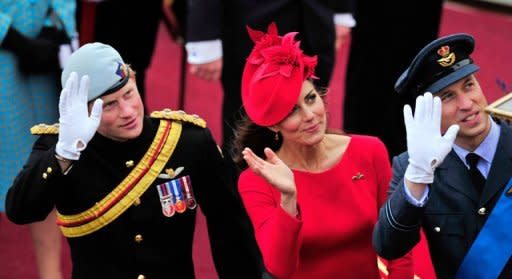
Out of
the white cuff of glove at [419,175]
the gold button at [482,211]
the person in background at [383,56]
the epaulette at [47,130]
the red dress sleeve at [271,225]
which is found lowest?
the person in background at [383,56]

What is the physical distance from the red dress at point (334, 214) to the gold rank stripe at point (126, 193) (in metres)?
0.27

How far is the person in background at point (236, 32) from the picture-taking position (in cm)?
506

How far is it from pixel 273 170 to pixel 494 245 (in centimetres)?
67

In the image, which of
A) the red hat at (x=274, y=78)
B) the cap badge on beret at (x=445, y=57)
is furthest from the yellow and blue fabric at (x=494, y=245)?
the red hat at (x=274, y=78)

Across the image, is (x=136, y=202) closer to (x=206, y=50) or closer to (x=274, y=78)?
(x=274, y=78)

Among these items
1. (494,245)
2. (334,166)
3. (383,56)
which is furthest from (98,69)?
(383,56)

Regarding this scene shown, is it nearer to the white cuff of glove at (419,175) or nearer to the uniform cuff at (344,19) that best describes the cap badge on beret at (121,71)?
the white cuff of glove at (419,175)

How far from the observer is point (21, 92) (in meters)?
4.91

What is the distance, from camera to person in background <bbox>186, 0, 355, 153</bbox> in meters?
5.06

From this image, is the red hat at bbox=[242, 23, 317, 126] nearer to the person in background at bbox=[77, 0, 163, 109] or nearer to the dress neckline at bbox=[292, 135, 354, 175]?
the dress neckline at bbox=[292, 135, 354, 175]

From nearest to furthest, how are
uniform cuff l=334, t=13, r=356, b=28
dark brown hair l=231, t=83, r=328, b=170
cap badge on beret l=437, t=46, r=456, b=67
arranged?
cap badge on beret l=437, t=46, r=456, b=67 → dark brown hair l=231, t=83, r=328, b=170 → uniform cuff l=334, t=13, r=356, b=28

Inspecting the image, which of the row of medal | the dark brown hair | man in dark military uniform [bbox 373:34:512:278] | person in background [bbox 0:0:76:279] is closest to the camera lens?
man in dark military uniform [bbox 373:34:512:278]

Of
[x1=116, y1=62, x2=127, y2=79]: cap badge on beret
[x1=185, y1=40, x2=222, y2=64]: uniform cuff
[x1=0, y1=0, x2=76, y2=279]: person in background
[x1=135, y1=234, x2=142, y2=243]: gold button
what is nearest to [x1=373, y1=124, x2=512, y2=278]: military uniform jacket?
[x1=135, y1=234, x2=142, y2=243]: gold button

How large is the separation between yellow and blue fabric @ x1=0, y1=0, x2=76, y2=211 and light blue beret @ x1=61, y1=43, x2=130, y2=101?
1297mm
